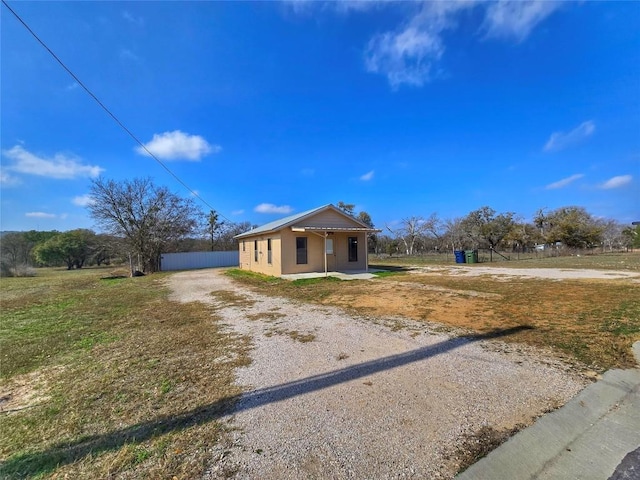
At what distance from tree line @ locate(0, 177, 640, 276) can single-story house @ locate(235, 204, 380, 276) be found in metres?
5.91

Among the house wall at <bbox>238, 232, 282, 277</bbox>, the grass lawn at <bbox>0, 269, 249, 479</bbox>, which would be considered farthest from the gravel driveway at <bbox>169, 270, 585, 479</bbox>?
the house wall at <bbox>238, 232, 282, 277</bbox>

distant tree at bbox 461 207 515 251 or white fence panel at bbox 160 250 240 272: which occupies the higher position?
distant tree at bbox 461 207 515 251

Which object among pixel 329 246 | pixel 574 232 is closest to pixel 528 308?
pixel 329 246

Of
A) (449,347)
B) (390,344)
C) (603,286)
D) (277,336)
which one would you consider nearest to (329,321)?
(277,336)

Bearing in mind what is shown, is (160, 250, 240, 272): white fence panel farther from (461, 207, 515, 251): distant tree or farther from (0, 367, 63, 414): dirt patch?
(461, 207, 515, 251): distant tree

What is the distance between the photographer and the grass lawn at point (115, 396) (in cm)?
209

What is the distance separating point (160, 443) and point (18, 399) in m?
2.11

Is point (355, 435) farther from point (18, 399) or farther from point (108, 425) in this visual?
point (18, 399)

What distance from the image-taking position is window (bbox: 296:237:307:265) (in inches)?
577

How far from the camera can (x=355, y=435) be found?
7.53 feet

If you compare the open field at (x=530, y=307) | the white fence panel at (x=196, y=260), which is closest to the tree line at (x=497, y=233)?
the white fence panel at (x=196, y=260)

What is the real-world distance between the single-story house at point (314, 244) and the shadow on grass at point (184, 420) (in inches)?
393

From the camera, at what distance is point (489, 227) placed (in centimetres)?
3603

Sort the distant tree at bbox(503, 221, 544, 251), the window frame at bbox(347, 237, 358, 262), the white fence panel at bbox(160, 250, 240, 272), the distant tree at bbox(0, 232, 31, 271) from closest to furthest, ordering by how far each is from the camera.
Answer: the window frame at bbox(347, 237, 358, 262), the distant tree at bbox(0, 232, 31, 271), the white fence panel at bbox(160, 250, 240, 272), the distant tree at bbox(503, 221, 544, 251)
